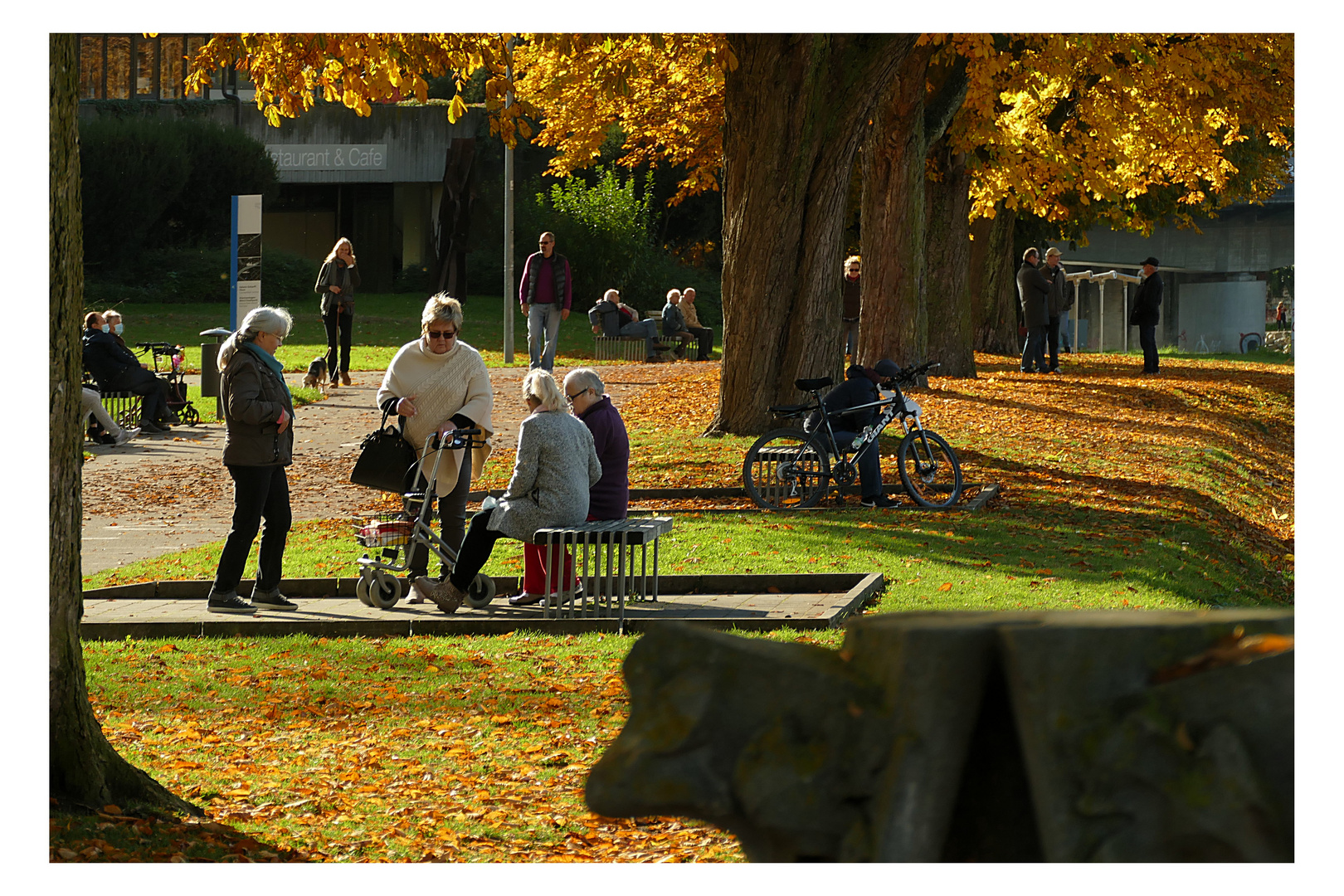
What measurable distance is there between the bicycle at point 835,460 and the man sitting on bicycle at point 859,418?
0.14 ft

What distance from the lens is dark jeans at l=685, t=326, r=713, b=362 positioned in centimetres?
3278

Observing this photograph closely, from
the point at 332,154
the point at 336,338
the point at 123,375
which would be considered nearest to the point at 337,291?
the point at 336,338

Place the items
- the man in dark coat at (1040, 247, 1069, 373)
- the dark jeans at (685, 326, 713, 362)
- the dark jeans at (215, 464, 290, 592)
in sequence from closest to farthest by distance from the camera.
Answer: the dark jeans at (215, 464, 290, 592) < the man in dark coat at (1040, 247, 1069, 373) < the dark jeans at (685, 326, 713, 362)

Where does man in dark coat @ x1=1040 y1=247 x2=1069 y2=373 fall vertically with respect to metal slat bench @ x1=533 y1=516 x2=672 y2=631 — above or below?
above

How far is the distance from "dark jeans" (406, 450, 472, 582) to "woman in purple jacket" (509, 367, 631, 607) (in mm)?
587

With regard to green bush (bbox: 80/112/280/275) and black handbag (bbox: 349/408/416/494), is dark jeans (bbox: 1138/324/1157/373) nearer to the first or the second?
black handbag (bbox: 349/408/416/494)

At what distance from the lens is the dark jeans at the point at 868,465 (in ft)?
43.0

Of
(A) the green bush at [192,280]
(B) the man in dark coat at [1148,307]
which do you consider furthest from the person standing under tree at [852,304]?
(A) the green bush at [192,280]

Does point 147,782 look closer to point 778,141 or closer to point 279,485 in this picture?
point 279,485

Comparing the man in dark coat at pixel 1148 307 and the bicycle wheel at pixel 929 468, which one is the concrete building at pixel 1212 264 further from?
the bicycle wheel at pixel 929 468

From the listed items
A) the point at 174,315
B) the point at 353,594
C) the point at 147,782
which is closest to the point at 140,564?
the point at 353,594

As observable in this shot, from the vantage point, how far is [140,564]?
1119 centimetres

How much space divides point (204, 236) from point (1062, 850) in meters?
49.6

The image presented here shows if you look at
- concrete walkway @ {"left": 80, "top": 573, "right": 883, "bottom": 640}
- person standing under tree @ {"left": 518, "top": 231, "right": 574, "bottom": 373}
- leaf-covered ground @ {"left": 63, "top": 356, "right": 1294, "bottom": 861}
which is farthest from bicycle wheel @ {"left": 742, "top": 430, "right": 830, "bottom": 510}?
person standing under tree @ {"left": 518, "top": 231, "right": 574, "bottom": 373}
